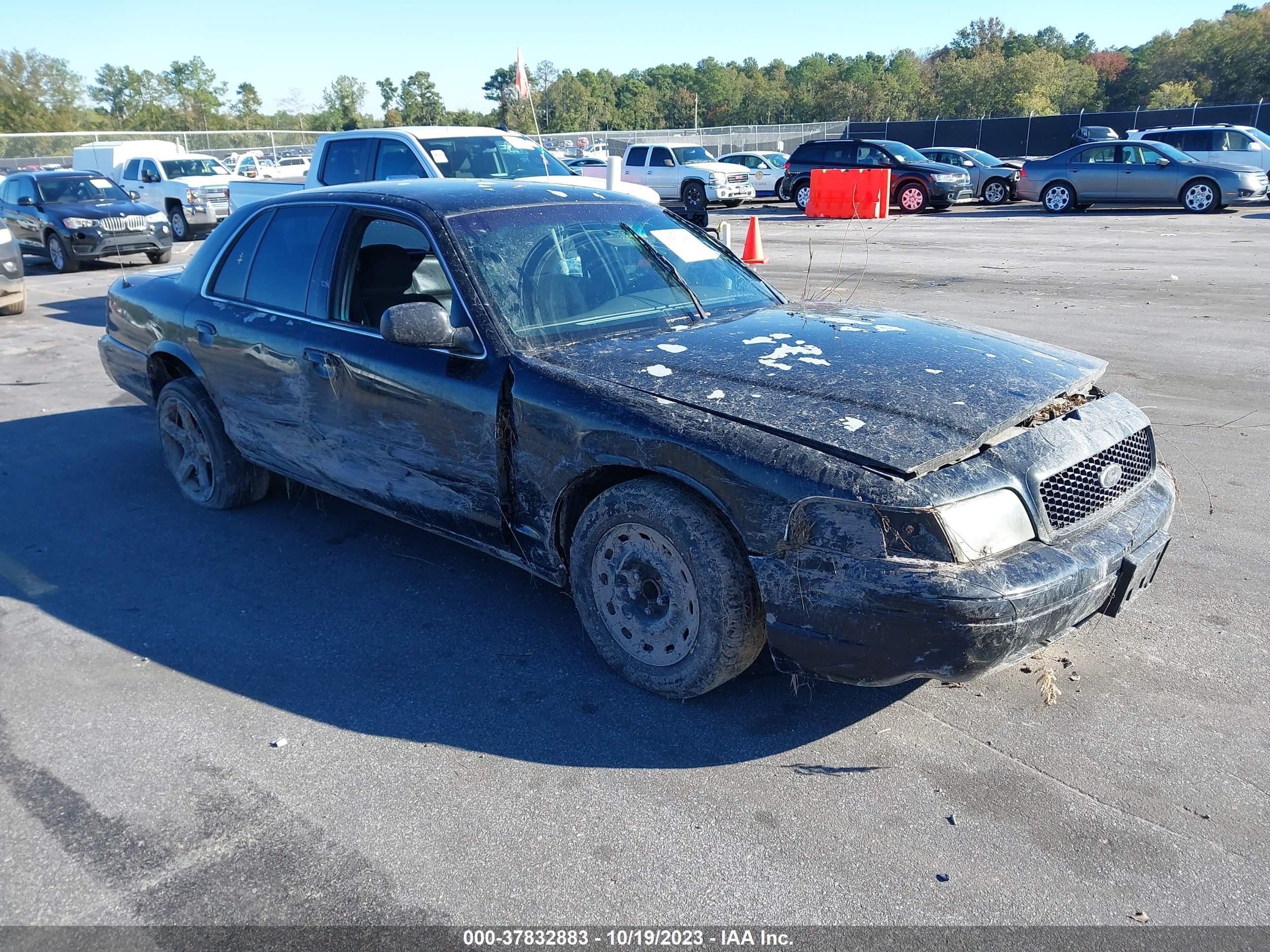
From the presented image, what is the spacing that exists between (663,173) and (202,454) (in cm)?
2225

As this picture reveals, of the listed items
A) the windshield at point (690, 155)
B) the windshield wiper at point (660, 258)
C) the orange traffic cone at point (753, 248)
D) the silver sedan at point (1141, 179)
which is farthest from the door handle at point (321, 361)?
the windshield at point (690, 155)

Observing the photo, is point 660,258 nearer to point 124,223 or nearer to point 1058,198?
point 124,223

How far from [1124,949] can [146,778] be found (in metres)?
2.86

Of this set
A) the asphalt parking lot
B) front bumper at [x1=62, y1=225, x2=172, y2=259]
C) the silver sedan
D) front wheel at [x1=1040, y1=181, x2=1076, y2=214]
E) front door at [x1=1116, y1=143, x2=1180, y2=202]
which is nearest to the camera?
the asphalt parking lot

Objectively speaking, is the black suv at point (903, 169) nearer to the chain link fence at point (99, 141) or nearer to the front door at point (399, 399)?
the front door at point (399, 399)

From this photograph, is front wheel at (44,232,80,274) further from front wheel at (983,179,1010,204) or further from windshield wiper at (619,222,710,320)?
front wheel at (983,179,1010,204)

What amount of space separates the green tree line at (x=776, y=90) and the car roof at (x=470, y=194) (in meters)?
41.5

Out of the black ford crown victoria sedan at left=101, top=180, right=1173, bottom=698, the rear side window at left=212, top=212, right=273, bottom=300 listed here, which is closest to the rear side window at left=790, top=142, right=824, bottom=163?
the black ford crown victoria sedan at left=101, top=180, right=1173, bottom=698

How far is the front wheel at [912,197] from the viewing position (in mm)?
23891

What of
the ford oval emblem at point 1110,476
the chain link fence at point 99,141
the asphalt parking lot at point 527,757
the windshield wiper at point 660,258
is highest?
the chain link fence at point 99,141

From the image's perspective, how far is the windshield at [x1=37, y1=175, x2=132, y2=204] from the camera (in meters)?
17.1

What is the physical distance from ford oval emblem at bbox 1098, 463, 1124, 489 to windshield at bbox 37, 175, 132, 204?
1821cm

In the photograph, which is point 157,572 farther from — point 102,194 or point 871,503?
point 102,194

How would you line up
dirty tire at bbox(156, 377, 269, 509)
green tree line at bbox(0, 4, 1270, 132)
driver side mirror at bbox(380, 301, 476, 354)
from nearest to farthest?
driver side mirror at bbox(380, 301, 476, 354)
dirty tire at bbox(156, 377, 269, 509)
green tree line at bbox(0, 4, 1270, 132)
